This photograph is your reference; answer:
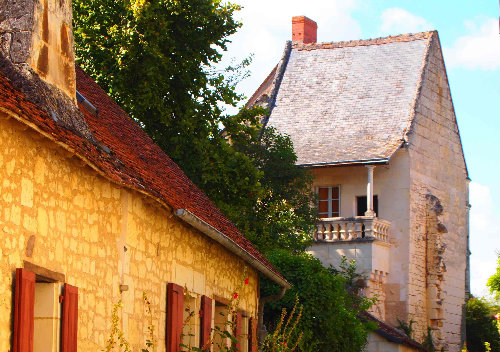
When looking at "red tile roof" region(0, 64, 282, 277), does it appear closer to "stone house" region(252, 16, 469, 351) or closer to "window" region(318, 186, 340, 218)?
"stone house" region(252, 16, 469, 351)

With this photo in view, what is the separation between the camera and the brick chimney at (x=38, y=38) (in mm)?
10406

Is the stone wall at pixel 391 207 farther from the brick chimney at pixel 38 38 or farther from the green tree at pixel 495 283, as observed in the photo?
the brick chimney at pixel 38 38

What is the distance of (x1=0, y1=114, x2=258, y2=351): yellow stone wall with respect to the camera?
8711mm

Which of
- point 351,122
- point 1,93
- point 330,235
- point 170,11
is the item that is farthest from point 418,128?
point 1,93

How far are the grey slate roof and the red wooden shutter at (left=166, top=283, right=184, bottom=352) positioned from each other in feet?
62.9

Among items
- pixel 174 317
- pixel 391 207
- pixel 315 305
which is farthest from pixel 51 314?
pixel 391 207

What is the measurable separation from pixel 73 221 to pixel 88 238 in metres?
0.40

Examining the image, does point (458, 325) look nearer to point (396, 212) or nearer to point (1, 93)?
point (396, 212)

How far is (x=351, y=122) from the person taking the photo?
33562mm

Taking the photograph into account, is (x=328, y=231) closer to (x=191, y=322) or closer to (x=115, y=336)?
(x=191, y=322)

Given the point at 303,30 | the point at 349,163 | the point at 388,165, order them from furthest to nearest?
the point at 303,30 → the point at 388,165 → the point at 349,163

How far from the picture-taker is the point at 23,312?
8641mm

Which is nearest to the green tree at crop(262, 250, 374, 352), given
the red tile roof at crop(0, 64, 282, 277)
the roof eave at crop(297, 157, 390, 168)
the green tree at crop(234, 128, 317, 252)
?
the red tile roof at crop(0, 64, 282, 277)

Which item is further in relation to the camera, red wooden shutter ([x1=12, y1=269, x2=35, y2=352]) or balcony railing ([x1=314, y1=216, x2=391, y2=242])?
balcony railing ([x1=314, y1=216, x2=391, y2=242])
